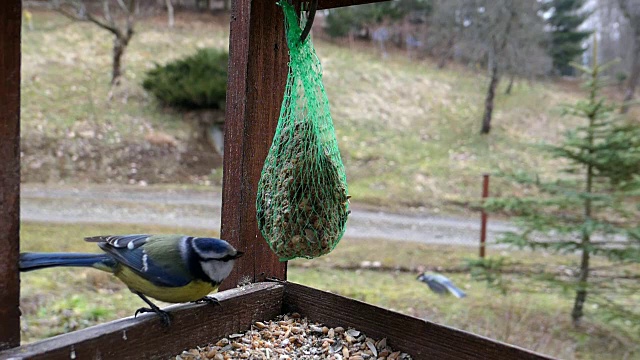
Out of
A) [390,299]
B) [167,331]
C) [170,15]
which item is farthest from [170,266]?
[170,15]

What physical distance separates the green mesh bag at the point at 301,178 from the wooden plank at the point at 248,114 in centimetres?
10

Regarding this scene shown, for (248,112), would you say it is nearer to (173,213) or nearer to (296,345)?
(296,345)

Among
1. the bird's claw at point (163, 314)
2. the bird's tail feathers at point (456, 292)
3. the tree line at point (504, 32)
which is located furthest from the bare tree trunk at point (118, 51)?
the bird's claw at point (163, 314)

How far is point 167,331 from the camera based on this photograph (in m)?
1.97

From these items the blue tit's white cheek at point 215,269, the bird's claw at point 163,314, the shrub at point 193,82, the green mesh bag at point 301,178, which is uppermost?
the shrub at point 193,82

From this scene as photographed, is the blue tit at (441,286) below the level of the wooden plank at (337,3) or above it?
below

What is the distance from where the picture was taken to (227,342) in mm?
2191

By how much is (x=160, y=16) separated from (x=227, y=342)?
23649 millimetres

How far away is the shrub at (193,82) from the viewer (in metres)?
15.6

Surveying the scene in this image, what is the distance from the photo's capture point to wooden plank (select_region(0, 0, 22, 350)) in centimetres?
146

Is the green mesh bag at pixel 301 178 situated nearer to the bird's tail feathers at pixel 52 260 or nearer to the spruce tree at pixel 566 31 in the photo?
the bird's tail feathers at pixel 52 260

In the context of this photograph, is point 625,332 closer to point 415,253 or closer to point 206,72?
point 415,253

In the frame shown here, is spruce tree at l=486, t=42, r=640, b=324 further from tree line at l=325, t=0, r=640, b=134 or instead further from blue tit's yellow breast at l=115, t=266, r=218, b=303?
tree line at l=325, t=0, r=640, b=134

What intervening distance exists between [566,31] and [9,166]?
29.5 metres
